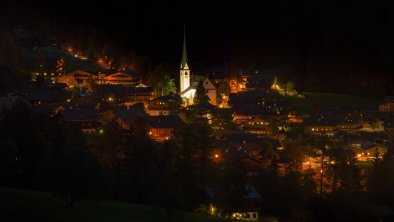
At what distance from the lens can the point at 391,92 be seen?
68.1 meters

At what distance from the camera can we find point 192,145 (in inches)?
1046

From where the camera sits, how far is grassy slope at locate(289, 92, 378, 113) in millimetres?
53688

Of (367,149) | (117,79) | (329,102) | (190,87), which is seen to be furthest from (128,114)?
(329,102)

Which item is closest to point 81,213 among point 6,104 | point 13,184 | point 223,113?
point 13,184

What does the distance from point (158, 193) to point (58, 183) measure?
3.64 meters

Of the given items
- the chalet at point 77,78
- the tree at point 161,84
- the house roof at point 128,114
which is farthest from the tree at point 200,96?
the chalet at point 77,78

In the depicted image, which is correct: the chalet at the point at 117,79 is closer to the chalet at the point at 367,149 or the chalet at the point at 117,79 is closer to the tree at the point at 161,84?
the tree at the point at 161,84

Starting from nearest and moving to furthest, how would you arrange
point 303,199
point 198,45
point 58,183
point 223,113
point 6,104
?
point 58,183
point 303,199
point 6,104
point 223,113
point 198,45

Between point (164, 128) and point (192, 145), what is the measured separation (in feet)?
33.6

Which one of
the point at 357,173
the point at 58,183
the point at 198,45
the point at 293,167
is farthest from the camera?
the point at 198,45

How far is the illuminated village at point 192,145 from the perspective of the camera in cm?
2158

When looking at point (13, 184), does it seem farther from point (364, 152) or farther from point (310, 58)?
point (310, 58)

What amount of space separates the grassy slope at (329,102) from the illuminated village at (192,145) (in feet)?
0.70

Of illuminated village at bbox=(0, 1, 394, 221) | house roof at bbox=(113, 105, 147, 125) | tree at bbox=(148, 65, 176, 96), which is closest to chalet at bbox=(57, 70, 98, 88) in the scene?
illuminated village at bbox=(0, 1, 394, 221)
